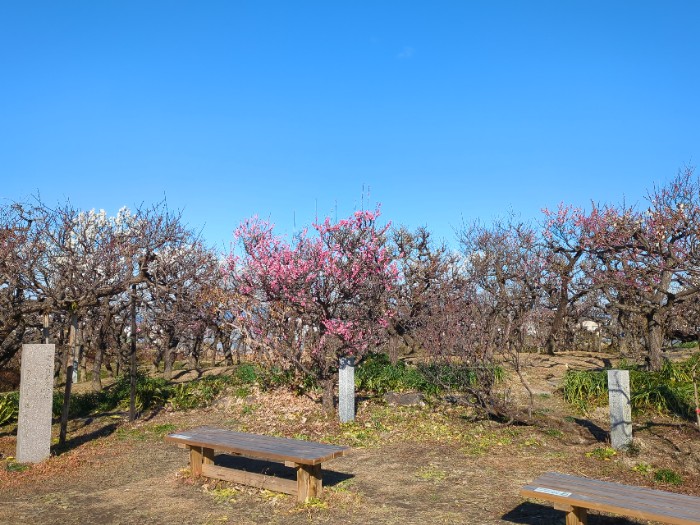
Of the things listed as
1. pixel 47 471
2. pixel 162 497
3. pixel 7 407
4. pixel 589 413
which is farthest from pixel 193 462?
pixel 589 413

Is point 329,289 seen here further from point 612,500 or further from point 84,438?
point 612,500

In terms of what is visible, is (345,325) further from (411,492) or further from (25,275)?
(25,275)

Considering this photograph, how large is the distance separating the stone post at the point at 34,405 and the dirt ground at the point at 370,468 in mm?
291

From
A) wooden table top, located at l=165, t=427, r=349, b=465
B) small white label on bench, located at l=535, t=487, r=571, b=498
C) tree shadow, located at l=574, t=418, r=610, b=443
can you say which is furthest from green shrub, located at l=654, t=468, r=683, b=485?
wooden table top, located at l=165, t=427, r=349, b=465

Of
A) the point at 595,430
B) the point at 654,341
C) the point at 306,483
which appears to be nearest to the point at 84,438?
the point at 306,483

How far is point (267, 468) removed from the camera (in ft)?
26.4

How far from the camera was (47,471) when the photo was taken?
809 cm

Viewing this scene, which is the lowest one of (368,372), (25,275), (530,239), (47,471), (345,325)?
(47,471)

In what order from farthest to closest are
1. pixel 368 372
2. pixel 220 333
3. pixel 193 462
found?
pixel 220 333
pixel 368 372
pixel 193 462

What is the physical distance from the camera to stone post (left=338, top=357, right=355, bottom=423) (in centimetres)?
1069

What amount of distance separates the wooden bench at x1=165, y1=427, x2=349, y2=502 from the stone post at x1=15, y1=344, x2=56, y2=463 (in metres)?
2.51

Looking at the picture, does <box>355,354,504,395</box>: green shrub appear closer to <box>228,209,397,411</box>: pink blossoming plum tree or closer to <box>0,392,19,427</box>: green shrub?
<box>228,209,397,411</box>: pink blossoming plum tree

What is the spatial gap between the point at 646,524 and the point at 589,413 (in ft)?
17.3

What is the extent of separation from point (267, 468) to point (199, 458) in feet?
3.60
